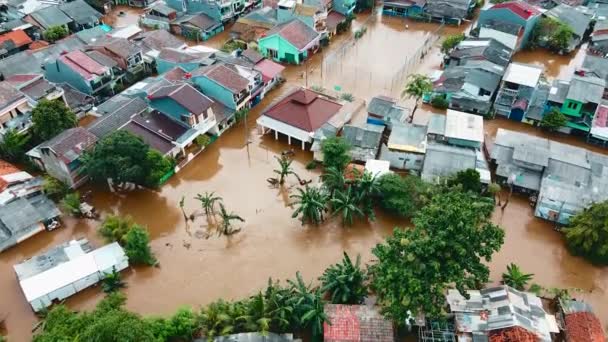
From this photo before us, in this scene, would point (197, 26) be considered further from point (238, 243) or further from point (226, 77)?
point (238, 243)

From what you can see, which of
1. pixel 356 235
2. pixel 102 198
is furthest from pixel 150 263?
pixel 356 235

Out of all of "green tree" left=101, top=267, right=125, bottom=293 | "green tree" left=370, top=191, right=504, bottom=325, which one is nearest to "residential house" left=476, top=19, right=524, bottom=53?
"green tree" left=370, top=191, right=504, bottom=325

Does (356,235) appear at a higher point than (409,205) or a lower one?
lower

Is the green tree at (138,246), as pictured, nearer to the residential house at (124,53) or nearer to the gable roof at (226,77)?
the gable roof at (226,77)

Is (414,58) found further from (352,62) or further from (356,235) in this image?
(356,235)

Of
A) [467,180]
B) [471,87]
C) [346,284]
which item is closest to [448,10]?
[471,87]

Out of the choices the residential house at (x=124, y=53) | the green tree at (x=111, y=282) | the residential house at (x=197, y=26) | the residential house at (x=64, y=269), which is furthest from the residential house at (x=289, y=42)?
the green tree at (x=111, y=282)
